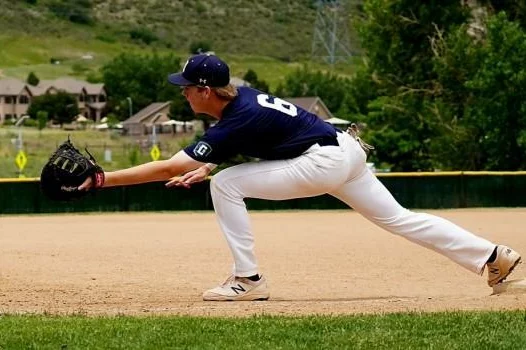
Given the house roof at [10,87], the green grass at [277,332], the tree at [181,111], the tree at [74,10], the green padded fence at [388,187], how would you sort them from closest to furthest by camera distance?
the green grass at [277,332] < the green padded fence at [388,187] < the tree at [181,111] < the house roof at [10,87] < the tree at [74,10]

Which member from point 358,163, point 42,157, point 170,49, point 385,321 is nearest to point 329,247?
point 358,163

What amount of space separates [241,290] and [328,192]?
2.47 feet

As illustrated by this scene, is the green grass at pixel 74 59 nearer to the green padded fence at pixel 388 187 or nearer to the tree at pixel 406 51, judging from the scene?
the tree at pixel 406 51

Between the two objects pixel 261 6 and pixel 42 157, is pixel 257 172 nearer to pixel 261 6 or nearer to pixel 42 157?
pixel 42 157

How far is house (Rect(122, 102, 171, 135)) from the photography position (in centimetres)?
7975

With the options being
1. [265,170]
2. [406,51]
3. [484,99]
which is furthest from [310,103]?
[265,170]

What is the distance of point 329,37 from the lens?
382 ft

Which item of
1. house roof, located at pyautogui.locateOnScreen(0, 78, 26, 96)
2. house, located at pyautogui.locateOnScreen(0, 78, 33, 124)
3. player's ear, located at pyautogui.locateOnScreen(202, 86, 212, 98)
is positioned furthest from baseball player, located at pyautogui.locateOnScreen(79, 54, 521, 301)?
house roof, located at pyautogui.locateOnScreen(0, 78, 26, 96)

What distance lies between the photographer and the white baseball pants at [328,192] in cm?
652

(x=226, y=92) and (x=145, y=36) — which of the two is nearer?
(x=226, y=92)

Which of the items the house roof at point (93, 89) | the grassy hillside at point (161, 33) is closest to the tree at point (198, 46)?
the grassy hillside at point (161, 33)

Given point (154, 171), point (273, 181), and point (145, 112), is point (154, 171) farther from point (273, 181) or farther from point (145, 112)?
point (145, 112)

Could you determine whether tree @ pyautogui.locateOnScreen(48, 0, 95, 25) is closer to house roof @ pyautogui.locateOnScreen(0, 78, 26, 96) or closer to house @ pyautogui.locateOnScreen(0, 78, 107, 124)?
house @ pyautogui.locateOnScreen(0, 78, 107, 124)

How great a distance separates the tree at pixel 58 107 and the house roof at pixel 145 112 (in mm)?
4480
